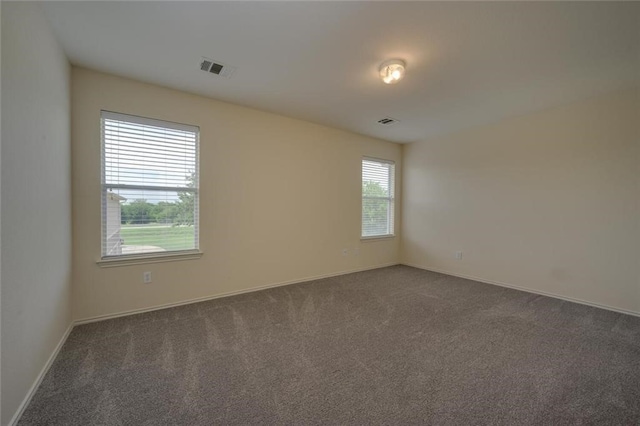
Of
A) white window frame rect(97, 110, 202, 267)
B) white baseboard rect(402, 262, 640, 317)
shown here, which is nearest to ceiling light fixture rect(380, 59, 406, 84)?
white window frame rect(97, 110, 202, 267)

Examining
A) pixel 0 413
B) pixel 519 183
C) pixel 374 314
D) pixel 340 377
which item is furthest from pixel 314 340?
pixel 519 183

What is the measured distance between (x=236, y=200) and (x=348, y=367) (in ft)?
7.92

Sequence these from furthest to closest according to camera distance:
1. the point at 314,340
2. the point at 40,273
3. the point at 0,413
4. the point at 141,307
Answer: the point at 141,307, the point at 314,340, the point at 40,273, the point at 0,413

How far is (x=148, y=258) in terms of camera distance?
9.61ft

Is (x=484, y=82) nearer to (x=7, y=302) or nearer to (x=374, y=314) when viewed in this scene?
(x=374, y=314)

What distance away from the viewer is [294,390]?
1.72 metres

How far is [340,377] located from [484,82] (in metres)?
3.17

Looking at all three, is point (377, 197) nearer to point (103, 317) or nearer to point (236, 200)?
point (236, 200)

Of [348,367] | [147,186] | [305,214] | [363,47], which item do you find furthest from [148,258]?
[363,47]

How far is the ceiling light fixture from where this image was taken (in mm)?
2418

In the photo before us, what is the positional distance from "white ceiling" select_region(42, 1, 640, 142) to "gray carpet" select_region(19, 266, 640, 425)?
8.34 ft

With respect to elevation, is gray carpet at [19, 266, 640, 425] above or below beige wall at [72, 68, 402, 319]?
below

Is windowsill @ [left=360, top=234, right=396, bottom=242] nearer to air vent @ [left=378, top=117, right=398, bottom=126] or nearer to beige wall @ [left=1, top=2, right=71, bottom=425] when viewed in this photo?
air vent @ [left=378, top=117, right=398, bottom=126]

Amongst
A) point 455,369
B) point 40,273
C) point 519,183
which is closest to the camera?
point 40,273
